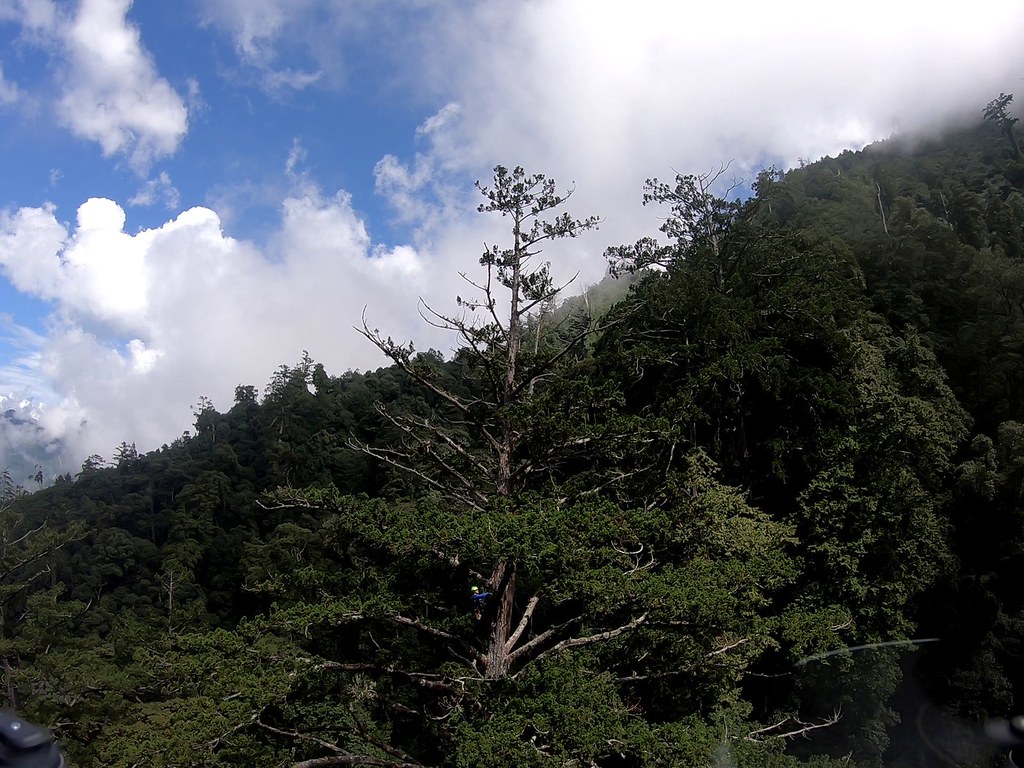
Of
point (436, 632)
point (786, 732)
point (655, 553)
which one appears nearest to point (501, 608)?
point (436, 632)

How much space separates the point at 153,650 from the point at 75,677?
934 cm

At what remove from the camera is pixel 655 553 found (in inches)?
374

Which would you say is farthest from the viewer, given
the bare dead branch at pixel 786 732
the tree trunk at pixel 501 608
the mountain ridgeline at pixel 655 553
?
the bare dead branch at pixel 786 732

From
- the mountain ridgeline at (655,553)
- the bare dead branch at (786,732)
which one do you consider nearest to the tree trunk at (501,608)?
the mountain ridgeline at (655,553)

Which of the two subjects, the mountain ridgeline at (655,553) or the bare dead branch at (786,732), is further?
the bare dead branch at (786,732)

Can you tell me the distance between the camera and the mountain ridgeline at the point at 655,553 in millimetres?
6953

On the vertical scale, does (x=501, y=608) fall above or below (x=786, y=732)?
above

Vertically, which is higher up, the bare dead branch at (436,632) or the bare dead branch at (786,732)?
the bare dead branch at (436,632)

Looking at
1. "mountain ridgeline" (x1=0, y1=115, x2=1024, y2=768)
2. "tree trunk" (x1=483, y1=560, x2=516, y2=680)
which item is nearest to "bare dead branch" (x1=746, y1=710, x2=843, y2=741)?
"mountain ridgeline" (x1=0, y1=115, x2=1024, y2=768)

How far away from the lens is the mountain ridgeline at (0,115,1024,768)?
695 cm

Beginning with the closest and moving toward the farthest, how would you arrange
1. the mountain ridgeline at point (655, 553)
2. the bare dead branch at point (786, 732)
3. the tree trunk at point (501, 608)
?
the mountain ridgeline at point (655, 553), the tree trunk at point (501, 608), the bare dead branch at point (786, 732)

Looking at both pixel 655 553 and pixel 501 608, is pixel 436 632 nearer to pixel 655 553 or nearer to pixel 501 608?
pixel 501 608

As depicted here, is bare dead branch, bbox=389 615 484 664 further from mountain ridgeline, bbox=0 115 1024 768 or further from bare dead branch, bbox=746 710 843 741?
bare dead branch, bbox=746 710 843 741

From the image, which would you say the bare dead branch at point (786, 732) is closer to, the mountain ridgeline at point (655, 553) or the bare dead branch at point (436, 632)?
the mountain ridgeline at point (655, 553)
